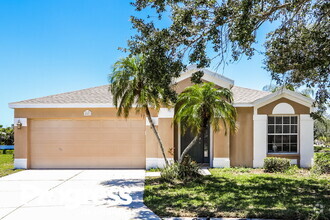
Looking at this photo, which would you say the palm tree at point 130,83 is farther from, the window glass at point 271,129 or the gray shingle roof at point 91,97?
the window glass at point 271,129

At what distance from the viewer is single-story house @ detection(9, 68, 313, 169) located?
13.3 m

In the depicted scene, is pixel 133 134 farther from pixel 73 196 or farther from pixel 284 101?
pixel 284 101

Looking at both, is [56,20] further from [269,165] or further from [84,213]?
[269,165]

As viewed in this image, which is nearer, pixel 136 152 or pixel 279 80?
pixel 279 80

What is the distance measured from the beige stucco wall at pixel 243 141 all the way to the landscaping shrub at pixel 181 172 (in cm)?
387

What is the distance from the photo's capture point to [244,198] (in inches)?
300

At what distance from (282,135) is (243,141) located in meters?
2.14

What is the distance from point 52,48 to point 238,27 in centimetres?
1265

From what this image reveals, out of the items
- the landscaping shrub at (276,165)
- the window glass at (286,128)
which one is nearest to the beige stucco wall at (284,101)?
the window glass at (286,128)

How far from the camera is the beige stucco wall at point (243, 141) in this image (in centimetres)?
1349

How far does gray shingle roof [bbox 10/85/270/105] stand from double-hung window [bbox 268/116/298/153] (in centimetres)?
170

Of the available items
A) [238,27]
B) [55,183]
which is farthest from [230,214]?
[55,183]

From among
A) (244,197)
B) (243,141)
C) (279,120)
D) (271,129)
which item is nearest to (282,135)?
(271,129)

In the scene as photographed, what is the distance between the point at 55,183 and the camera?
9.93 m
